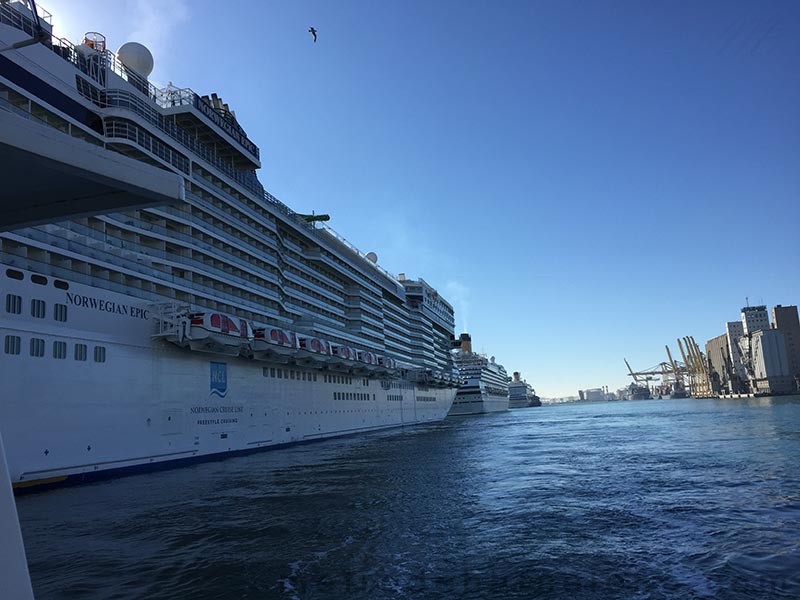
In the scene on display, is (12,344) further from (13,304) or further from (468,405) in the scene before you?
(468,405)

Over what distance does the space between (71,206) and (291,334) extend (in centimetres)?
3256

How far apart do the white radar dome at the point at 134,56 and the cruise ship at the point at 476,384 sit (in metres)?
84.1

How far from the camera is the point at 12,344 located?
20.1 m

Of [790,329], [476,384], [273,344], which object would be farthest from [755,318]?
[273,344]

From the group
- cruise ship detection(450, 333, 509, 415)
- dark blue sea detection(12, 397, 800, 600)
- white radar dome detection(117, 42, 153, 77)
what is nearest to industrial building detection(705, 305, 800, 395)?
cruise ship detection(450, 333, 509, 415)

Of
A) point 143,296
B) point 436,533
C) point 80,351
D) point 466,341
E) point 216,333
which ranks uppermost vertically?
point 466,341

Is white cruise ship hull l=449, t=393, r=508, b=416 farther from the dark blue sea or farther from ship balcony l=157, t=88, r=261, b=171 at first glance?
the dark blue sea

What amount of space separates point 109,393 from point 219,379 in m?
8.97

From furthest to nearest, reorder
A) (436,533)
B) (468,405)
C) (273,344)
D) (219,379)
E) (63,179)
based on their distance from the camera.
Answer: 1. (468,405)
2. (273,344)
3. (219,379)
4. (436,533)
5. (63,179)

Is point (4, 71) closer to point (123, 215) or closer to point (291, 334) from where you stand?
point (123, 215)

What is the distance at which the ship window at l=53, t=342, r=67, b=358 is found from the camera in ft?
70.8

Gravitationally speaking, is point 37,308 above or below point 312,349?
above

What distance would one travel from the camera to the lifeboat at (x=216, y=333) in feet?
93.0

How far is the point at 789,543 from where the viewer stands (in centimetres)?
1043
